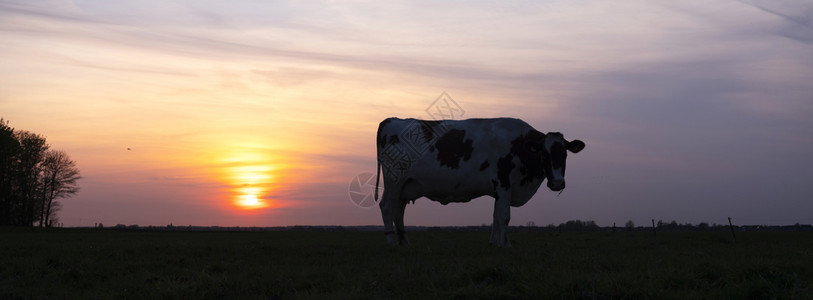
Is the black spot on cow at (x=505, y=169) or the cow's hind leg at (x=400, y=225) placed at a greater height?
the black spot on cow at (x=505, y=169)

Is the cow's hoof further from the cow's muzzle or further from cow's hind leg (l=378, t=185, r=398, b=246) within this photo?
the cow's muzzle

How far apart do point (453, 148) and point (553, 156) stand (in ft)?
9.68

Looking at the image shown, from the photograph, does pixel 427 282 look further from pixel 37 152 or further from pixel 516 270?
pixel 37 152

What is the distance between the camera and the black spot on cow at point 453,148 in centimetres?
1984

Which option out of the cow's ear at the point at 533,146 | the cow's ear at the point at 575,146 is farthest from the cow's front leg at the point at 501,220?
the cow's ear at the point at 575,146

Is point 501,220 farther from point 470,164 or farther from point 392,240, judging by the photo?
point 392,240

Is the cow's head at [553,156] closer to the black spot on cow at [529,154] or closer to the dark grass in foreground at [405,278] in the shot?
the black spot on cow at [529,154]

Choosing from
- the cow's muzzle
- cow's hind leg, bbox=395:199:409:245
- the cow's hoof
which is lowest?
the cow's hoof

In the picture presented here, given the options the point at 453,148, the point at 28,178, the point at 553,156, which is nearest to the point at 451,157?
the point at 453,148

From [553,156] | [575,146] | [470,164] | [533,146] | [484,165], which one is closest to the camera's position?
[553,156]

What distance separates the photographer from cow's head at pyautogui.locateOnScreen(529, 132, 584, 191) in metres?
19.0

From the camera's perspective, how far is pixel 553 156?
749 inches

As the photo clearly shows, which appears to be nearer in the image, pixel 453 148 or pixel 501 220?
pixel 501 220

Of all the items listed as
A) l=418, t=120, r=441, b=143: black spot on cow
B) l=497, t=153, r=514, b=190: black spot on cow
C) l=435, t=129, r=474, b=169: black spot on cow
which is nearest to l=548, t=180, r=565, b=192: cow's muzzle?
l=497, t=153, r=514, b=190: black spot on cow
